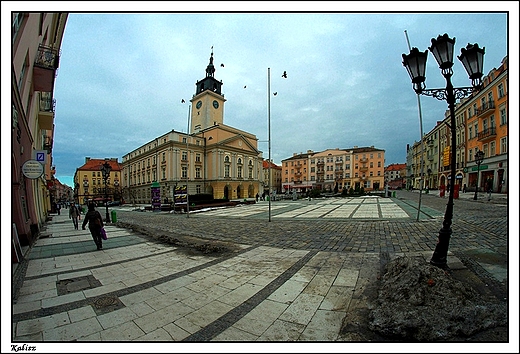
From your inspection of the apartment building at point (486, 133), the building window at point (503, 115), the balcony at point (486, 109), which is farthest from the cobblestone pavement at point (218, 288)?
the balcony at point (486, 109)

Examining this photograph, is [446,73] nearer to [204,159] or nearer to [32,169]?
[32,169]

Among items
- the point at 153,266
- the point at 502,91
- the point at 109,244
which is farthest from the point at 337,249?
the point at 502,91

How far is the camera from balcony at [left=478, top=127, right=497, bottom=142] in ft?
73.8

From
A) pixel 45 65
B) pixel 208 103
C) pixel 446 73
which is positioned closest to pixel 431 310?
pixel 446 73

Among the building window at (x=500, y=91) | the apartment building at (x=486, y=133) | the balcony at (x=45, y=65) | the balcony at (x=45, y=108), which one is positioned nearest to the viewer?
the balcony at (x=45, y=65)

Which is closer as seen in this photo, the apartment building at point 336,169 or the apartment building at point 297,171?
the apartment building at point 336,169

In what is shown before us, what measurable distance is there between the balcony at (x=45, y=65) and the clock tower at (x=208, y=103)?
50.4 meters

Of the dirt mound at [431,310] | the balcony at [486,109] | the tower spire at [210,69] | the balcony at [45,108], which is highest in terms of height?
the tower spire at [210,69]

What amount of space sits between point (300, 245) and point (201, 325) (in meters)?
4.52

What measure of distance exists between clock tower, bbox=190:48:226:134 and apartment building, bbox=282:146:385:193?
113ft

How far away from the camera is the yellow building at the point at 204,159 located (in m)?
49.8

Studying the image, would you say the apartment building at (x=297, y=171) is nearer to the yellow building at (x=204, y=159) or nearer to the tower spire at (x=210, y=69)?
the yellow building at (x=204, y=159)

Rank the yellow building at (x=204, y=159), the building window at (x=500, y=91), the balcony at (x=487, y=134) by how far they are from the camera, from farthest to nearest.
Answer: the yellow building at (x=204, y=159), the balcony at (x=487, y=134), the building window at (x=500, y=91)

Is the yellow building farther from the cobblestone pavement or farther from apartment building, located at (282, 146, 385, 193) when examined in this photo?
the cobblestone pavement
